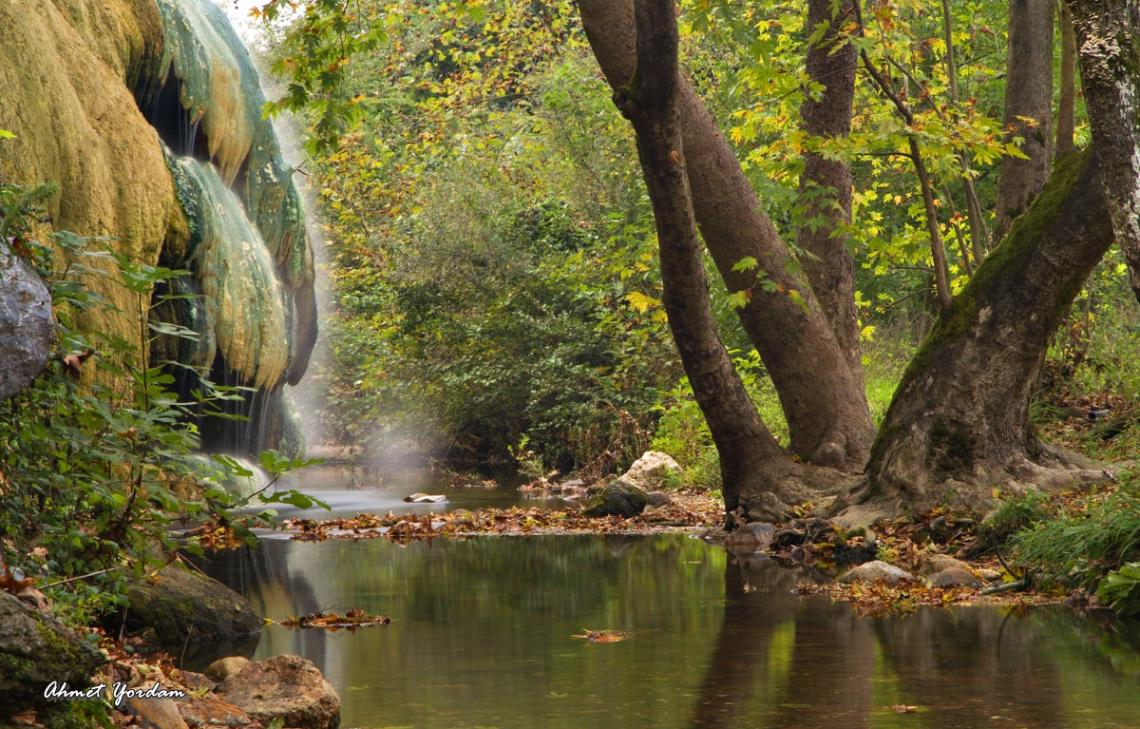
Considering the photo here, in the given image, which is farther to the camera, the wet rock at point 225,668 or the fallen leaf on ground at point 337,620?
the fallen leaf on ground at point 337,620

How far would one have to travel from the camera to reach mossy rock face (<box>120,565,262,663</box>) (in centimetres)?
670

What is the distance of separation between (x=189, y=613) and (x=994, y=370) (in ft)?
20.8

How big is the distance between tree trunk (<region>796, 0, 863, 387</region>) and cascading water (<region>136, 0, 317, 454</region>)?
6686mm

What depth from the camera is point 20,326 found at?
4.48 metres

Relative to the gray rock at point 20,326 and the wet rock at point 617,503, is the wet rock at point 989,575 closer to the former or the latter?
the gray rock at point 20,326

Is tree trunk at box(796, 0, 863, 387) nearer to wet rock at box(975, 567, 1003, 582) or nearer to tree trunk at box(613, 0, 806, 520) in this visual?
tree trunk at box(613, 0, 806, 520)

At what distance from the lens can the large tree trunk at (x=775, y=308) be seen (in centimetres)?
1182

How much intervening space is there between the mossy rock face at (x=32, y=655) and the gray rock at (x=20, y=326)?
3.53ft

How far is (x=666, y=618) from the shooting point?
755cm

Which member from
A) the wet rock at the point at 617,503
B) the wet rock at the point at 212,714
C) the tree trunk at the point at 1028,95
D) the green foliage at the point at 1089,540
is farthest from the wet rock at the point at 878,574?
the tree trunk at the point at 1028,95

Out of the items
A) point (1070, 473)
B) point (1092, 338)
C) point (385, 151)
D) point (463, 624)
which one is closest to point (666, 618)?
point (463, 624)

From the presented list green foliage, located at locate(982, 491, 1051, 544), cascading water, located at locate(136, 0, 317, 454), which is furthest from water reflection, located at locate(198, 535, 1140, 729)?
cascading water, located at locate(136, 0, 317, 454)

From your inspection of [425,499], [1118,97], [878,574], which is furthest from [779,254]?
[425,499]

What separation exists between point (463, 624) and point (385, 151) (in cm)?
2374
